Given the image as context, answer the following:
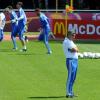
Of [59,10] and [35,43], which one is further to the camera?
[59,10]

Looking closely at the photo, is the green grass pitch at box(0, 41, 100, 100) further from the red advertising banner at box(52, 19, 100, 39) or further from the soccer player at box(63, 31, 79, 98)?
the red advertising banner at box(52, 19, 100, 39)

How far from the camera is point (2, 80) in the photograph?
18.2m

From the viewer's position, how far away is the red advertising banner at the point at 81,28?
1334 inches

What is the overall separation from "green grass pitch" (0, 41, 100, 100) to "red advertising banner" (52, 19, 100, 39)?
269 inches

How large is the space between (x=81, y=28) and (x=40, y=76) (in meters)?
15.1

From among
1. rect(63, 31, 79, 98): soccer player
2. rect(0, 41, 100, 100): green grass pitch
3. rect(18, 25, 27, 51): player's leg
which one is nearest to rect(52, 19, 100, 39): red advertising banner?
rect(18, 25, 27, 51): player's leg

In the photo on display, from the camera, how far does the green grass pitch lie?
1591 centimetres

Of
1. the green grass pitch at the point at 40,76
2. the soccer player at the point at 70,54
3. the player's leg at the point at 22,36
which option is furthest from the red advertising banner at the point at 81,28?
the soccer player at the point at 70,54

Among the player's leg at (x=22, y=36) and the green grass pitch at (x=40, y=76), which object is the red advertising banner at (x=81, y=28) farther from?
the green grass pitch at (x=40, y=76)

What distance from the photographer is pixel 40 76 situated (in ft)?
63.1

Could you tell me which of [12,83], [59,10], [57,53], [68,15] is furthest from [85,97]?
[59,10]

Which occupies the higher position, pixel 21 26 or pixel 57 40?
pixel 21 26

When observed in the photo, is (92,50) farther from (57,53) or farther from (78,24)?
(78,24)

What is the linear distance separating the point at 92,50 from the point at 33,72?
824 centimetres
